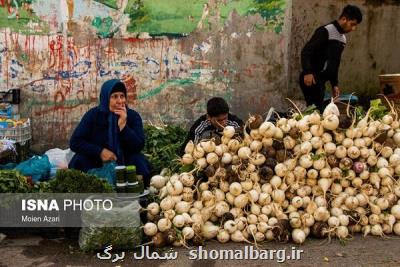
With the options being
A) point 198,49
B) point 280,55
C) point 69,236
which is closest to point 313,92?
point 280,55

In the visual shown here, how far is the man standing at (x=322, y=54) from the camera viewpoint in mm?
6758

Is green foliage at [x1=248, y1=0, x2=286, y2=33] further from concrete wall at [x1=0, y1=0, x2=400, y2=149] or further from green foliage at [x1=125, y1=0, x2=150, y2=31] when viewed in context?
green foliage at [x1=125, y1=0, x2=150, y2=31]

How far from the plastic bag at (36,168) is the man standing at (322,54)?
11.0 ft

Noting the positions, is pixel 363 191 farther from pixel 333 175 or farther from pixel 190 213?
pixel 190 213

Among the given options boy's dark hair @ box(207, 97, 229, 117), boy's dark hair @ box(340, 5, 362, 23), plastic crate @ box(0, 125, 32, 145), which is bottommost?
plastic crate @ box(0, 125, 32, 145)

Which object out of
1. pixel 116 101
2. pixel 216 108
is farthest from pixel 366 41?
pixel 116 101

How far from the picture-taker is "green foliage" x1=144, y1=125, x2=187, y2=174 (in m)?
6.19

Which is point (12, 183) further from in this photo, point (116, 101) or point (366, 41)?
point (366, 41)

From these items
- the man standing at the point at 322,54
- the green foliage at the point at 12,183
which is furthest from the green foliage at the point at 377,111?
the green foliage at the point at 12,183

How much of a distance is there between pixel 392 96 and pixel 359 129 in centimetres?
231

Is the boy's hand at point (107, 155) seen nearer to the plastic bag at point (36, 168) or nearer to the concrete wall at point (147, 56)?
the plastic bag at point (36, 168)

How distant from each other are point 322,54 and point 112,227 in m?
3.88

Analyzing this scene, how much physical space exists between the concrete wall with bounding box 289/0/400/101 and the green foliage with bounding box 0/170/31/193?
5205 mm

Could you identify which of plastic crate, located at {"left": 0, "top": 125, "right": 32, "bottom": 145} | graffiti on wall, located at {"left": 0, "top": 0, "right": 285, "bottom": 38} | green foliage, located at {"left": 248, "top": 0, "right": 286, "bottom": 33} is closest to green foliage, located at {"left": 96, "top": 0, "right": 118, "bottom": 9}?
graffiti on wall, located at {"left": 0, "top": 0, "right": 285, "bottom": 38}
